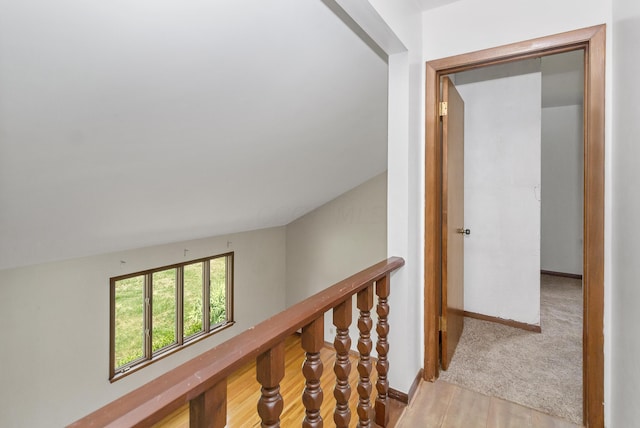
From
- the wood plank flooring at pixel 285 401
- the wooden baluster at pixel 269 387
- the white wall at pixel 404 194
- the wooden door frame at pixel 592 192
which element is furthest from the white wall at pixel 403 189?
the wood plank flooring at pixel 285 401

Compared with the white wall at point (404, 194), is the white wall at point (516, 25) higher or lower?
higher

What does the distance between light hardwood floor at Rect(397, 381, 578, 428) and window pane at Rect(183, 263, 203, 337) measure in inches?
141

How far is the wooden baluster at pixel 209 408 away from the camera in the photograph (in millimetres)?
646

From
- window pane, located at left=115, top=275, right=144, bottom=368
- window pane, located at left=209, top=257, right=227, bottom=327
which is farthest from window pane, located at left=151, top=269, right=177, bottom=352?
window pane, located at left=209, top=257, right=227, bottom=327

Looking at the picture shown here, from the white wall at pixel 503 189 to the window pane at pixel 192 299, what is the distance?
11.5 ft

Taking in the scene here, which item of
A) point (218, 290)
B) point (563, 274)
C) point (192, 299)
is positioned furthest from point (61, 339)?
point (563, 274)

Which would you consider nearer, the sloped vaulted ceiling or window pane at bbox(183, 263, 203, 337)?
the sloped vaulted ceiling

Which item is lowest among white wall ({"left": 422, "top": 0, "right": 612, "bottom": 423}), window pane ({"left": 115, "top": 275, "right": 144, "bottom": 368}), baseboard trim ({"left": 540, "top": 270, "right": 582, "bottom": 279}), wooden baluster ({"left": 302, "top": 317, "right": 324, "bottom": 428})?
window pane ({"left": 115, "top": 275, "right": 144, "bottom": 368})

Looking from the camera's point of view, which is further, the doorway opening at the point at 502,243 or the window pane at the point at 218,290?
the window pane at the point at 218,290

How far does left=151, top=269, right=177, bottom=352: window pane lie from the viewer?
4.20 m

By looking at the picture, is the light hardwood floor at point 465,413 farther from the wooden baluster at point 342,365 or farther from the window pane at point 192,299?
the window pane at point 192,299

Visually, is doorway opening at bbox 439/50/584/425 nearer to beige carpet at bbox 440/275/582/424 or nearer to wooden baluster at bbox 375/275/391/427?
beige carpet at bbox 440/275/582/424

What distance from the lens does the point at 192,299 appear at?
4.64m

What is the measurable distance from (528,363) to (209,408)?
91.6 inches
